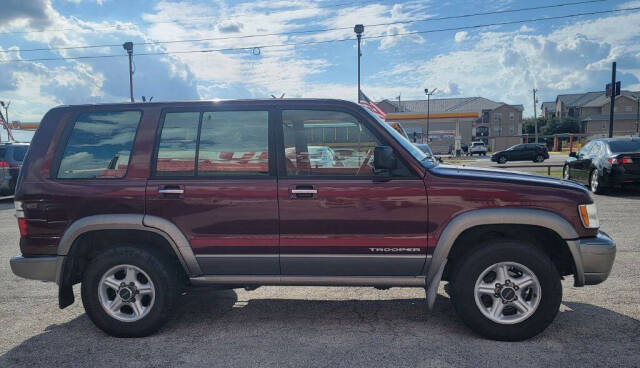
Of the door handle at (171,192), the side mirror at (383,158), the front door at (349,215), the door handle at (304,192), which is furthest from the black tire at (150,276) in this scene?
the side mirror at (383,158)

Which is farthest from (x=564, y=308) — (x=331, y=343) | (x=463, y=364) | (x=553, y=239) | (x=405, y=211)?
(x=331, y=343)

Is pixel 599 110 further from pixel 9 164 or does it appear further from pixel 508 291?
pixel 508 291

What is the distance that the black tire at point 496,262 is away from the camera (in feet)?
11.0

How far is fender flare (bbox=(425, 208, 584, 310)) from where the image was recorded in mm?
3287

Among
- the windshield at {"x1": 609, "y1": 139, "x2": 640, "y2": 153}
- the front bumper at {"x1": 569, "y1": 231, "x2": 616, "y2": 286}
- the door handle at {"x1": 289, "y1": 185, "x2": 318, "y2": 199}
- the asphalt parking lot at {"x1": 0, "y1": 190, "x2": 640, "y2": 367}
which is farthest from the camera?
the windshield at {"x1": 609, "y1": 139, "x2": 640, "y2": 153}

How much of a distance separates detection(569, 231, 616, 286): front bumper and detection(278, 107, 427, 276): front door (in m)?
1.19

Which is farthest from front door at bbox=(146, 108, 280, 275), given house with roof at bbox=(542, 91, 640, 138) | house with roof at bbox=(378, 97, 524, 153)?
house with roof at bbox=(542, 91, 640, 138)

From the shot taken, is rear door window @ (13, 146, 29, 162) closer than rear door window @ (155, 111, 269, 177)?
No

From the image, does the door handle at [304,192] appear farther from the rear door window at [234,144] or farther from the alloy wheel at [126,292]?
the alloy wheel at [126,292]

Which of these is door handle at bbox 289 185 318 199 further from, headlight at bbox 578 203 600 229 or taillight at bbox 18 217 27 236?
taillight at bbox 18 217 27 236

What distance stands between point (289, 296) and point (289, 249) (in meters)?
1.29

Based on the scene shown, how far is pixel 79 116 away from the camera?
12.4ft

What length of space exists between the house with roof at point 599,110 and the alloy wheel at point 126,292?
304ft

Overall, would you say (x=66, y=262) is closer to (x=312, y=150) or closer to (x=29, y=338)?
(x=29, y=338)
